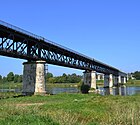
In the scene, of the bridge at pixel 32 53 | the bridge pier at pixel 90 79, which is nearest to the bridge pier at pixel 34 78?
the bridge at pixel 32 53

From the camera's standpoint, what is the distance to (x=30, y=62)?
2741 inches

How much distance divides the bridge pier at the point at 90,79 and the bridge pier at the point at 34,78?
4955cm

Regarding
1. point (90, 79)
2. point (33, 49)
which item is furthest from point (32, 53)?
point (90, 79)

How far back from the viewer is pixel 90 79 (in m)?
118

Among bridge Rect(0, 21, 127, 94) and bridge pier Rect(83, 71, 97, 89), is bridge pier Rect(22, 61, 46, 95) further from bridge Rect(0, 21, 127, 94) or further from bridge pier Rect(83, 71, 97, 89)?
bridge pier Rect(83, 71, 97, 89)

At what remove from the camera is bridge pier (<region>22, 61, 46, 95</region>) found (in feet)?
224

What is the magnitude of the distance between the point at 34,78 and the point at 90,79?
50.9m

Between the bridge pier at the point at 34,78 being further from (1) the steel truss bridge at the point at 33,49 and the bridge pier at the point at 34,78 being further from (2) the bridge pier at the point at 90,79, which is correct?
(2) the bridge pier at the point at 90,79

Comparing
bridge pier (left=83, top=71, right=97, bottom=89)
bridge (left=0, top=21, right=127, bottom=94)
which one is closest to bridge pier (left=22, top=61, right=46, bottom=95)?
bridge (left=0, top=21, right=127, bottom=94)

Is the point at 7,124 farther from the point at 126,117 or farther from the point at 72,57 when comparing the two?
the point at 72,57

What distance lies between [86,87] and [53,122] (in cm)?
8391

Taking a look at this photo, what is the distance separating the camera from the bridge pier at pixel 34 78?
68312 millimetres

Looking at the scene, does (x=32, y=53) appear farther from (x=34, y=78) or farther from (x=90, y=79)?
(x=90, y=79)

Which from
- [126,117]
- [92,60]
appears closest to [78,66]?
[92,60]
